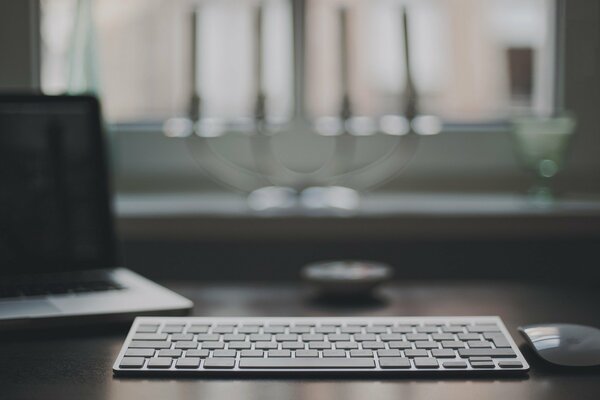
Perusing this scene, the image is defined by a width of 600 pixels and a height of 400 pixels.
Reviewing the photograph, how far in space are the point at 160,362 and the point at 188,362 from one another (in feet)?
0.08

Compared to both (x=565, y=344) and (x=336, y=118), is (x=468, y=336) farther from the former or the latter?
(x=336, y=118)

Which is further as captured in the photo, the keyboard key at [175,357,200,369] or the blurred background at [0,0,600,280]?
the blurred background at [0,0,600,280]

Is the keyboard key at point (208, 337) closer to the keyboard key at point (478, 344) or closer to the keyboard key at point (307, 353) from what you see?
the keyboard key at point (307, 353)

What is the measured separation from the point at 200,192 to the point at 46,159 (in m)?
0.56

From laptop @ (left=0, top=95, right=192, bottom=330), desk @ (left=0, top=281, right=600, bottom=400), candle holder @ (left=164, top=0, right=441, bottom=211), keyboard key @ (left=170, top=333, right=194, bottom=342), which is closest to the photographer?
desk @ (left=0, top=281, right=600, bottom=400)

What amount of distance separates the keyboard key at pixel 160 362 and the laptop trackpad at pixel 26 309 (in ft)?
0.63

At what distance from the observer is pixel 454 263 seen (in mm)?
1419

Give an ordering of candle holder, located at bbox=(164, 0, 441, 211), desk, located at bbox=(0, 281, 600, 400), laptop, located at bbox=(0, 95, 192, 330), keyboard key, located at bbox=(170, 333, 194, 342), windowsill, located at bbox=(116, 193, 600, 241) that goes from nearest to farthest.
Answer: desk, located at bbox=(0, 281, 600, 400), keyboard key, located at bbox=(170, 333, 194, 342), laptop, located at bbox=(0, 95, 192, 330), windowsill, located at bbox=(116, 193, 600, 241), candle holder, located at bbox=(164, 0, 441, 211)

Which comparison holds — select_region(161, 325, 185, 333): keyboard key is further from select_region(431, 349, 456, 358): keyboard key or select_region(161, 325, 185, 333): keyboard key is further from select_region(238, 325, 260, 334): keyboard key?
select_region(431, 349, 456, 358): keyboard key

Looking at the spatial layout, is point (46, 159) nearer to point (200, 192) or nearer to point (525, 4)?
point (200, 192)

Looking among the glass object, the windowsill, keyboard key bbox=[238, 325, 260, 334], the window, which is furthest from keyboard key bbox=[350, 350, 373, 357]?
the window

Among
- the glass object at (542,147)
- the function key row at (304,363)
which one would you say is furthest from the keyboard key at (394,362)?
the glass object at (542,147)

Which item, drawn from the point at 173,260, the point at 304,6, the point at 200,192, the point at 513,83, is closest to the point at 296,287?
the point at 173,260

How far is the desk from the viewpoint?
72 centimetres
